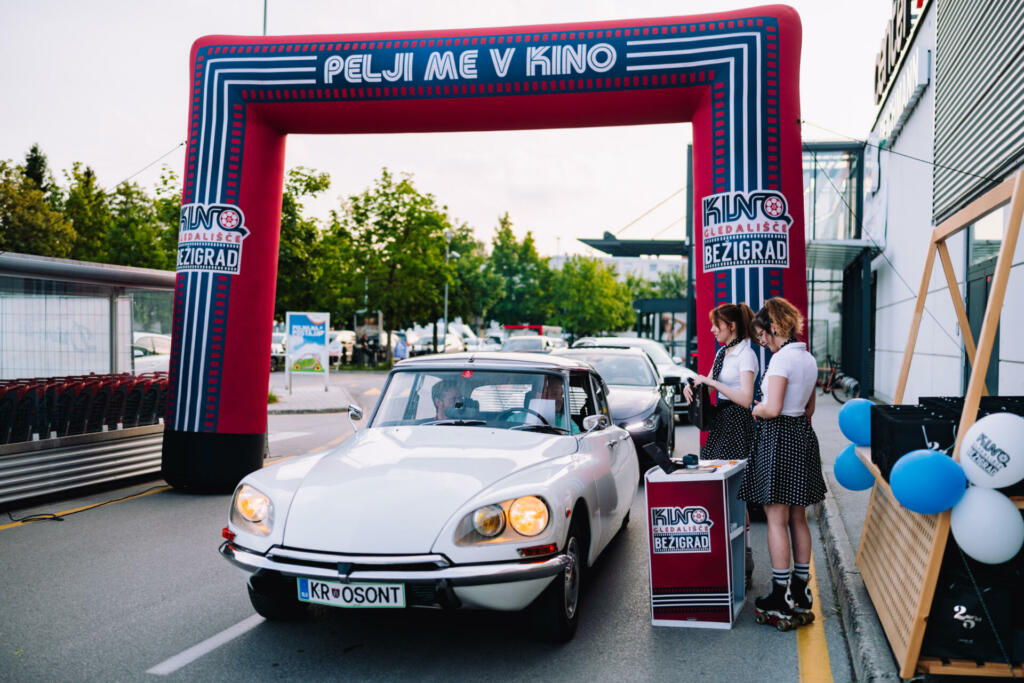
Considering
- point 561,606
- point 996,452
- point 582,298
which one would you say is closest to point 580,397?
point 561,606

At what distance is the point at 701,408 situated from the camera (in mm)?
5305

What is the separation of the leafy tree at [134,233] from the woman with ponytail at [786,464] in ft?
82.0

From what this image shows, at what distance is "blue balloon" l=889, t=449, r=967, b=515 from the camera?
3.41 m

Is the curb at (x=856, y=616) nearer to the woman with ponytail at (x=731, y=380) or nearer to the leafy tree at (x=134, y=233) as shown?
the woman with ponytail at (x=731, y=380)

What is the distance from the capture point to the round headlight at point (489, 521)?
384 centimetres

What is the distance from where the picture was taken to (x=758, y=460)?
467cm

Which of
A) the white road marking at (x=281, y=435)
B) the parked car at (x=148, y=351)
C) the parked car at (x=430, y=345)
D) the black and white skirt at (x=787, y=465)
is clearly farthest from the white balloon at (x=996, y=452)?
the parked car at (x=430, y=345)

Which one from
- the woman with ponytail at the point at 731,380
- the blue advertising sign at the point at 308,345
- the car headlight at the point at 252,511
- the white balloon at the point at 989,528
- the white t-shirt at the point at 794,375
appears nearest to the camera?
the white balloon at the point at 989,528

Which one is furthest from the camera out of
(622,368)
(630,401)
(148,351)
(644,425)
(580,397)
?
(622,368)

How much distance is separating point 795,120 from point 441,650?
5884mm

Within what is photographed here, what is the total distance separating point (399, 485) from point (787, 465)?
2.12 metres

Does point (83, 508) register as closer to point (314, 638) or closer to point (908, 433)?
point (314, 638)

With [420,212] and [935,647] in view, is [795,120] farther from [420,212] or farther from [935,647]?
[420,212]

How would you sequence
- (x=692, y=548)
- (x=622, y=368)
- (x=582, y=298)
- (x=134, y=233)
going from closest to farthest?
(x=692, y=548)
(x=622, y=368)
(x=134, y=233)
(x=582, y=298)
